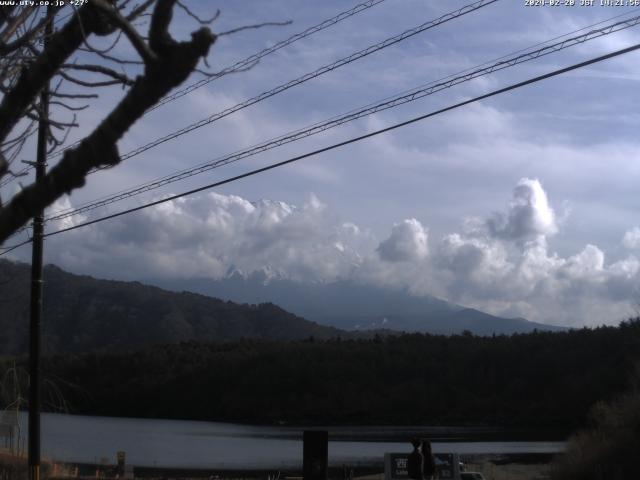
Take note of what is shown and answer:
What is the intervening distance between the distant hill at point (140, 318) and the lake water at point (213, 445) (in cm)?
6707

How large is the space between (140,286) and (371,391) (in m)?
110

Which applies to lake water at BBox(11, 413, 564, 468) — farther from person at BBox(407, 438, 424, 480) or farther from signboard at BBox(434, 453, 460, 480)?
person at BBox(407, 438, 424, 480)

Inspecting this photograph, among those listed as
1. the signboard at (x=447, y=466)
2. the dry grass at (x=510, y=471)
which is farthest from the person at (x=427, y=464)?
the dry grass at (x=510, y=471)

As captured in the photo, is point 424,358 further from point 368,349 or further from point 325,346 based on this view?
point 325,346

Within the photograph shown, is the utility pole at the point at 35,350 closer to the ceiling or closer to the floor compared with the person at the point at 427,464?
closer to the ceiling

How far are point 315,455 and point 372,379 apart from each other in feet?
247

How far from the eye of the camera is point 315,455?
17.2 metres

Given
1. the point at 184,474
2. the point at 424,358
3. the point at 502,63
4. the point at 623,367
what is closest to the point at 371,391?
the point at 424,358

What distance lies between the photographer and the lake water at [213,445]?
5253 centimetres

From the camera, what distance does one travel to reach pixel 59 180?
492cm

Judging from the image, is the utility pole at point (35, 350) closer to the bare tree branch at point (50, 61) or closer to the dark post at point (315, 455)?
the dark post at point (315, 455)

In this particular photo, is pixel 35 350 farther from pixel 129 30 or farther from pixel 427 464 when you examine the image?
pixel 129 30

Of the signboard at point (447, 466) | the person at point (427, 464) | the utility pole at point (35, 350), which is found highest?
the utility pole at point (35, 350)

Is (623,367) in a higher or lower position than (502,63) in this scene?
lower
